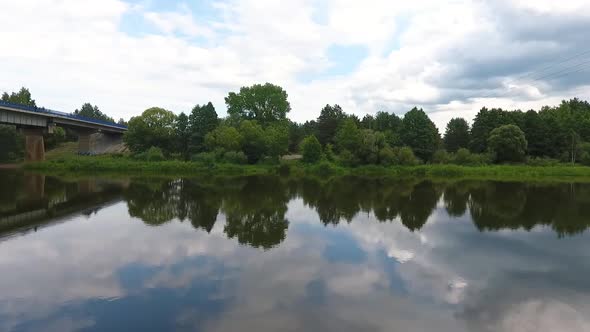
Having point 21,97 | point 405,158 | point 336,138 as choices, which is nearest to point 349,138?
point 336,138

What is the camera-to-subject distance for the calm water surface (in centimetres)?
817

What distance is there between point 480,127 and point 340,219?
57.7m

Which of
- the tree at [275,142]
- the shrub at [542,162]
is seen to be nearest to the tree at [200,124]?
the tree at [275,142]

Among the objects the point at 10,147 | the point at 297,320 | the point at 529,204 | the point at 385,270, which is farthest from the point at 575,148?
the point at 10,147

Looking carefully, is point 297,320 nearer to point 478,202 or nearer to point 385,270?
point 385,270

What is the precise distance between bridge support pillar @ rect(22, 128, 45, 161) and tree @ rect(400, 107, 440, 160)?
57.4m

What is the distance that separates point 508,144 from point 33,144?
234ft

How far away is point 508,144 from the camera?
58062 millimetres

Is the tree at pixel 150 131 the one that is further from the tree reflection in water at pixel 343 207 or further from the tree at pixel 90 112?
the tree at pixel 90 112

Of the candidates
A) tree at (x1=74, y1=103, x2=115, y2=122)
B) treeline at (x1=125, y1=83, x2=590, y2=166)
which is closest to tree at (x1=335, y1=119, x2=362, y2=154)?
treeline at (x1=125, y1=83, x2=590, y2=166)

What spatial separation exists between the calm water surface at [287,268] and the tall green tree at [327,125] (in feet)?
165

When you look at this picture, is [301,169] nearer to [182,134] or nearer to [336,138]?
[336,138]

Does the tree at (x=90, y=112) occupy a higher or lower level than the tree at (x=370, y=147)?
higher

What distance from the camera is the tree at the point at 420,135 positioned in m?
63.6
